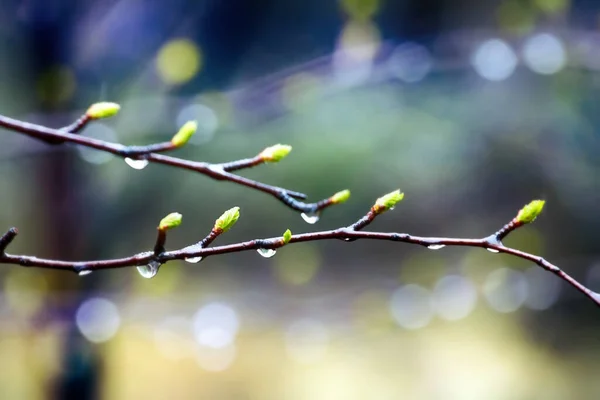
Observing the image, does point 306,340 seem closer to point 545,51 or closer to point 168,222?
point 545,51

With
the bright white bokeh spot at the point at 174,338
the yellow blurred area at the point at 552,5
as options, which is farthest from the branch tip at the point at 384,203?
the bright white bokeh spot at the point at 174,338

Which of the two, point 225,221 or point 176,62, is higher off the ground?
point 176,62

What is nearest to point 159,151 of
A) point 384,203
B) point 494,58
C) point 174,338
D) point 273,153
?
point 273,153

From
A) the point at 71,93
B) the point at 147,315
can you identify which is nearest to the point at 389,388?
the point at 147,315

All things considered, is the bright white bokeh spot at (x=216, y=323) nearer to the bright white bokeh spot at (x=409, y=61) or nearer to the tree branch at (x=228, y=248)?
the bright white bokeh spot at (x=409, y=61)

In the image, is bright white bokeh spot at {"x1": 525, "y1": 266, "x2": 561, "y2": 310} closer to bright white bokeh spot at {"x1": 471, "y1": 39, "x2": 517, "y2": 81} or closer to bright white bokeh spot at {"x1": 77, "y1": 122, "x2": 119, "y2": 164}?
bright white bokeh spot at {"x1": 471, "y1": 39, "x2": 517, "y2": 81}

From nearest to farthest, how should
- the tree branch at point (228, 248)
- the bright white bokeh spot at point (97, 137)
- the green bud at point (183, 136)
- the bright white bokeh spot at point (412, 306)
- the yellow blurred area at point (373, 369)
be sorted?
1. the tree branch at point (228, 248)
2. the green bud at point (183, 136)
3. the bright white bokeh spot at point (97, 137)
4. the bright white bokeh spot at point (412, 306)
5. the yellow blurred area at point (373, 369)

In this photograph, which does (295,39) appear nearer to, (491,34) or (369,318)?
(491,34)
